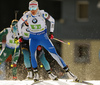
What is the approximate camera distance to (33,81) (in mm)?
7176

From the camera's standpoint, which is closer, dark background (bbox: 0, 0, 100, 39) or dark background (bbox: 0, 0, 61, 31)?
dark background (bbox: 0, 0, 100, 39)

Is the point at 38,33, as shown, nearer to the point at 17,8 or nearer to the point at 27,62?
the point at 27,62

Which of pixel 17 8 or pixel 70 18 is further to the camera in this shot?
pixel 17 8

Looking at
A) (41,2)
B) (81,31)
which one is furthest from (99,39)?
(41,2)

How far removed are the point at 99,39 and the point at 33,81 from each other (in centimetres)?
919

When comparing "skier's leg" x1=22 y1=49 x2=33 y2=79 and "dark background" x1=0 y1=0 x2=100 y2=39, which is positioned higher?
"dark background" x1=0 y1=0 x2=100 y2=39

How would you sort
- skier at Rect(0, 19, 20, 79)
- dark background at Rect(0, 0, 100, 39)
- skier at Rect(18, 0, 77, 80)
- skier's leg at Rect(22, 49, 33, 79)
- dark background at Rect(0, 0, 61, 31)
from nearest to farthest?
skier at Rect(18, 0, 77, 80)
skier's leg at Rect(22, 49, 33, 79)
skier at Rect(0, 19, 20, 79)
dark background at Rect(0, 0, 100, 39)
dark background at Rect(0, 0, 61, 31)

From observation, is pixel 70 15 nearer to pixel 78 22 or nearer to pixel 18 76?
pixel 78 22

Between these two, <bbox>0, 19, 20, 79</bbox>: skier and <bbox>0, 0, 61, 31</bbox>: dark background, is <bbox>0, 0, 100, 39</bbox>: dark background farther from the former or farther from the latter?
<bbox>0, 19, 20, 79</bbox>: skier

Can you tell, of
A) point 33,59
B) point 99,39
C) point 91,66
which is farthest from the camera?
point 99,39

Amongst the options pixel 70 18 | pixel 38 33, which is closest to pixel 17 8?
pixel 70 18

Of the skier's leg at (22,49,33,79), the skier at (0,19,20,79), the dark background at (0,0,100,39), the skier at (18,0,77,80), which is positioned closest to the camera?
the skier at (18,0,77,80)

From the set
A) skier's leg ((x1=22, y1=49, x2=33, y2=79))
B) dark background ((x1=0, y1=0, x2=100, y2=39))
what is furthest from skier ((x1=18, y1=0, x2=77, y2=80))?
dark background ((x1=0, y1=0, x2=100, y2=39))

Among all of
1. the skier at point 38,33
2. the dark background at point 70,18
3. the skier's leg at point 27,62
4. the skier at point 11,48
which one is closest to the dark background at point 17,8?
the dark background at point 70,18
